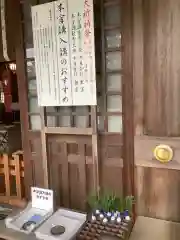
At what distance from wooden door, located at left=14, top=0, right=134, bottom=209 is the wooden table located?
0.28 meters

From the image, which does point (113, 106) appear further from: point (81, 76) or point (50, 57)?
point (50, 57)

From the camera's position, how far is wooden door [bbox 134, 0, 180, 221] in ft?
5.90

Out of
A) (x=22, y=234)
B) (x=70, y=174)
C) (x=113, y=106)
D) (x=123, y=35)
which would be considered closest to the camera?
(x=22, y=234)

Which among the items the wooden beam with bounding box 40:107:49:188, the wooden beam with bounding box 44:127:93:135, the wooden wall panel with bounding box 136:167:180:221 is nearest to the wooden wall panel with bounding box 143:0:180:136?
the wooden wall panel with bounding box 136:167:180:221

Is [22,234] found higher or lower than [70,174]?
lower

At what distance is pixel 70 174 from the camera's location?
88.5 inches

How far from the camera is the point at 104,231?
1.71 m

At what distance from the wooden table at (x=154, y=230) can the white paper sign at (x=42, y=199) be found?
73 centimetres

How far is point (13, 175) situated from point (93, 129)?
1130mm

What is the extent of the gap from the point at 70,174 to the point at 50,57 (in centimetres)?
109

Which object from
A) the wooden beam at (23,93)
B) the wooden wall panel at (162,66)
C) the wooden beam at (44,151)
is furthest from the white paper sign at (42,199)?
the wooden wall panel at (162,66)

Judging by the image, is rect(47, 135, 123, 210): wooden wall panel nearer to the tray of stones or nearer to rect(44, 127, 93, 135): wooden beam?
rect(44, 127, 93, 135): wooden beam

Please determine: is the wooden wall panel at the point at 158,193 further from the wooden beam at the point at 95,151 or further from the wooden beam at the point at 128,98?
the wooden beam at the point at 95,151

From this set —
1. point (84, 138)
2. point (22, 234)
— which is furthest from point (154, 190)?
point (22, 234)
